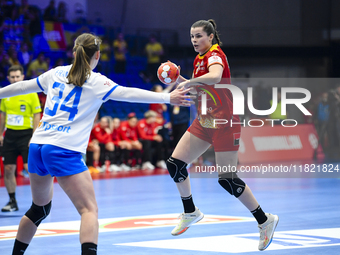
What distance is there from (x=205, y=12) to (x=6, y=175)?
1452 cm

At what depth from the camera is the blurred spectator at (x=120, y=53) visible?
18.8m

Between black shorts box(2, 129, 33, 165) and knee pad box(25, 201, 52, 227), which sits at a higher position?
knee pad box(25, 201, 52, 227)

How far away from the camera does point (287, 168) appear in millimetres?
A: 13703

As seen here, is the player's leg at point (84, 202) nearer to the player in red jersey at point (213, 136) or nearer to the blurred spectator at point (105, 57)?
the player in red jersey at point (213, 136)

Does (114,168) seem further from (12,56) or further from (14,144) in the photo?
(14,144)

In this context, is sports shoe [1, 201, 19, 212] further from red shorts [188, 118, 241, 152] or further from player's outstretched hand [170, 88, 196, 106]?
player's outstretched hand [170, 88, 196, 106]

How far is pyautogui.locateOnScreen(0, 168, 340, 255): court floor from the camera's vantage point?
4707 mm

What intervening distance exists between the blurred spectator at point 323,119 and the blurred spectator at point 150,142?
5713 millimetres

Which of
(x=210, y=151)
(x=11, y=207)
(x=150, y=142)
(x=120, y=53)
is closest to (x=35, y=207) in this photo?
(x=11, y=207)

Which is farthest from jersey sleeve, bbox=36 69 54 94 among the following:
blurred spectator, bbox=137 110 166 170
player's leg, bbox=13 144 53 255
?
blurred spectator, bbox=137 110 166 170

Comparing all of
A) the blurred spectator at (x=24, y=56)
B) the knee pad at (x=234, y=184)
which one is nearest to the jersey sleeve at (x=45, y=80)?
the knee pad at (x=234, y=184)

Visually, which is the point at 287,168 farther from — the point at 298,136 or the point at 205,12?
the point at 205,12

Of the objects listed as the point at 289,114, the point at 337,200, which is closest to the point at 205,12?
the point at 289,114

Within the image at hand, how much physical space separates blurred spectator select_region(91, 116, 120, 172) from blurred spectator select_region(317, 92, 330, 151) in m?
7.21
